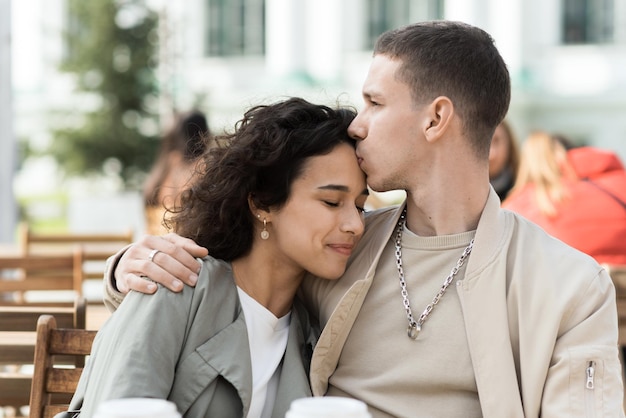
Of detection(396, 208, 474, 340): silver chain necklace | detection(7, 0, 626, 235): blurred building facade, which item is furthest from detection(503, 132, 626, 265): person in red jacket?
detection(7, 0, 626, 235): blurred building facade

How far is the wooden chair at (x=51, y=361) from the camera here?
8.68 ft

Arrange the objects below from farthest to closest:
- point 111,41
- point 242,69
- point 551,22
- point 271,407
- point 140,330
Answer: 1. point 242,69
2. point 551,22
3. point 111,41
4. point 271,407
5. point 140,330

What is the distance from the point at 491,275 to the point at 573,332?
23 cm

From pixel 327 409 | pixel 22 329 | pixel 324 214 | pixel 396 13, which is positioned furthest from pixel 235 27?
pixel 327 409

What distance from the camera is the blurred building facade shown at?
2109cm

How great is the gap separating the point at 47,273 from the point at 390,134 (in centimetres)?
256

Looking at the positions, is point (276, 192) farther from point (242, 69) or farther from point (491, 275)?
point (242, 69)

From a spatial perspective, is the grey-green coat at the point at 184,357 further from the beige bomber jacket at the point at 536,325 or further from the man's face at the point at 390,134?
the man's face at the point at 390,134

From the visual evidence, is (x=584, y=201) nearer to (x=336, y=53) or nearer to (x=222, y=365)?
(x=222, y=365)

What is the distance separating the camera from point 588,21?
2148 centimetres

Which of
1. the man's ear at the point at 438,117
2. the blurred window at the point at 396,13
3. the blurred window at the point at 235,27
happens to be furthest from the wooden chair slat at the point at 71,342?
the blurred window at the point at 235,27

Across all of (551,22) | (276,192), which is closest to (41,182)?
(551,22)

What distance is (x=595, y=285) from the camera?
7.80 ft

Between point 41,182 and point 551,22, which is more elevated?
point 551,22
